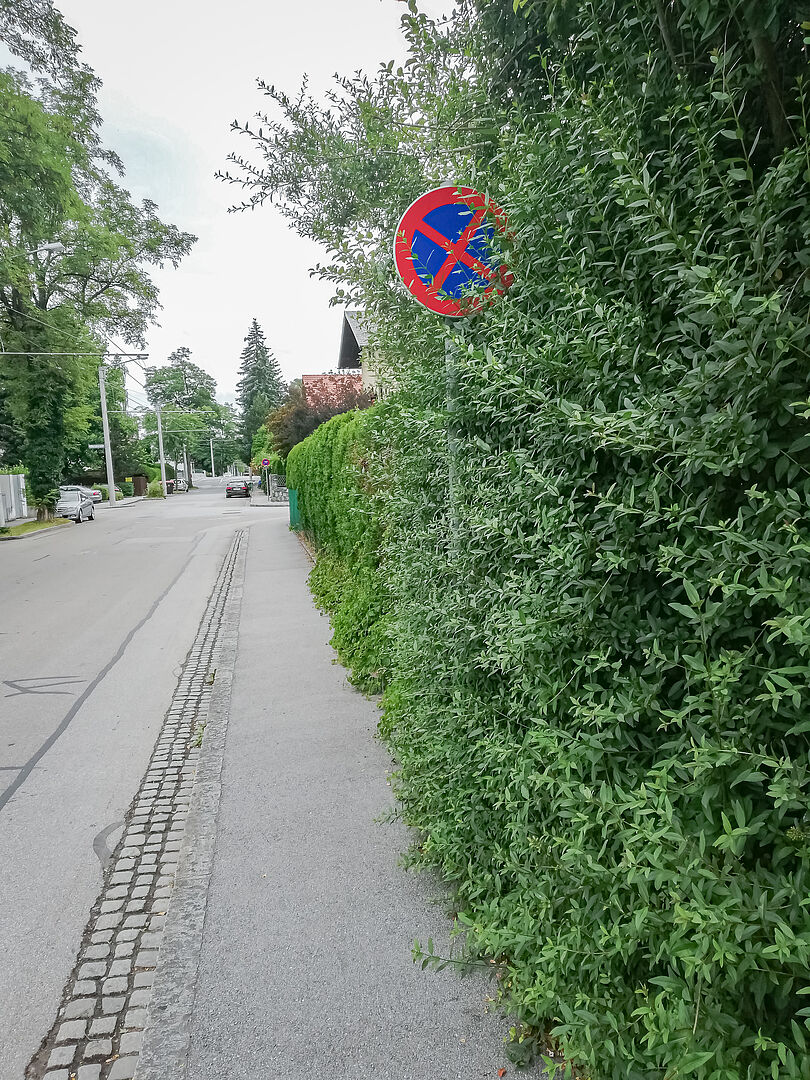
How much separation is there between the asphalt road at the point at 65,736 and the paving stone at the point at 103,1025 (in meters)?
0.20

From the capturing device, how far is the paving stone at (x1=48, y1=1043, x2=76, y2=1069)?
2.65m

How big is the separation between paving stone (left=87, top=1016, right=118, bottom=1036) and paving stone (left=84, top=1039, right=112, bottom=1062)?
4 cm

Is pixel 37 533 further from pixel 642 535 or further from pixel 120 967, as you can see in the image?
pixel 642 535

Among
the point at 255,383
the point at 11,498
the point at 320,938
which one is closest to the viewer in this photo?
the point at 320,938

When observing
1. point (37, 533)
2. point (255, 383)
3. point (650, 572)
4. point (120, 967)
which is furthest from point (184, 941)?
point (255, 383)

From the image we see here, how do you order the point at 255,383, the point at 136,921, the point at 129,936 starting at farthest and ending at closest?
the point at 255,383
the point at 136,921
the point at 129,936

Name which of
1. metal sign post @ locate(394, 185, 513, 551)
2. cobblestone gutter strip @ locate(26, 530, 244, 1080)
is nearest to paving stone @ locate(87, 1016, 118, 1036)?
cobblestone gutter strip @ locate(26, 530, 244, 1080)

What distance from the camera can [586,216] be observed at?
6.79 feet

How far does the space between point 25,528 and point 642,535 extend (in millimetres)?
29861

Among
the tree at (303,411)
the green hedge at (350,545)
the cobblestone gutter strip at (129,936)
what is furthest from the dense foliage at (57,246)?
the cobblestone gutter strip at (129,936)

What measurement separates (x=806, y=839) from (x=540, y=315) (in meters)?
1.67

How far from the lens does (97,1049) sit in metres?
2.71

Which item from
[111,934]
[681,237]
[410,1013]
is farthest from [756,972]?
[111,934]

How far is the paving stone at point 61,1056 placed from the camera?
265 cm
